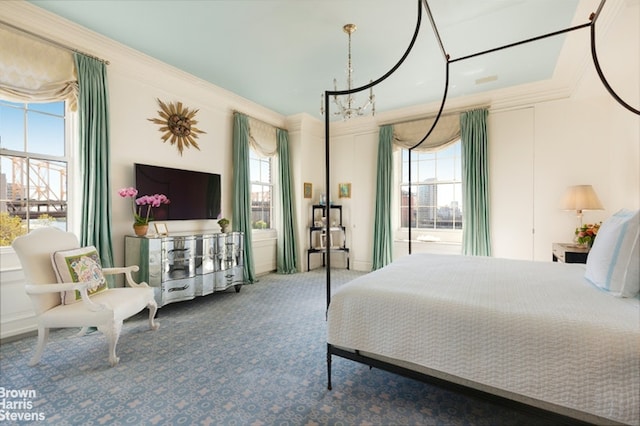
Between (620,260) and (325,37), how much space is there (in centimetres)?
286

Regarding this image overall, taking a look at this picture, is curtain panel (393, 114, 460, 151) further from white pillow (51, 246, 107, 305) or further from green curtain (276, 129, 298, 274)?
white pillow (51, 246, 107, 305)

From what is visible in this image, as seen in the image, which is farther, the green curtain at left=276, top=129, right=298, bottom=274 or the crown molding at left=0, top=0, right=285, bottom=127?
the green curtain at left=276, top=129, right=298, bottom=274

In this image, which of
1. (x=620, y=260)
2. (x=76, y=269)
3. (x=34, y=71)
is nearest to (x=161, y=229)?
(x=76, y=269)

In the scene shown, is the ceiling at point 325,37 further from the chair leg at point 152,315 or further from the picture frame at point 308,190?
the chair leg at point 152,315

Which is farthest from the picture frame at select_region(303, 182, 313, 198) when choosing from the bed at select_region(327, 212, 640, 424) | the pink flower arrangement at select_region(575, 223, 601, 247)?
the pink flower arrangement at select_region(575, 223, 601, 247)

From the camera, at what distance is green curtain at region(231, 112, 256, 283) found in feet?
14.8

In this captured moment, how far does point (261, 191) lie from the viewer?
5.29 meters

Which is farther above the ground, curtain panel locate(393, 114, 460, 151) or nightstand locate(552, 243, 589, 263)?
curtain panel locate(393, 114, 460, 151)

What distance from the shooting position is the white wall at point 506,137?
269cm

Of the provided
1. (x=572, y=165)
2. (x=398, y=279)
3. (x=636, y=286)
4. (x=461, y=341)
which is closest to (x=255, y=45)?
(x=398, y=279)

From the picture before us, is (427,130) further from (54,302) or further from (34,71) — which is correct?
(54,302)

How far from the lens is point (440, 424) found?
5.04 feet

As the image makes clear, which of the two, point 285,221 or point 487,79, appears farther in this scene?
point 285,221

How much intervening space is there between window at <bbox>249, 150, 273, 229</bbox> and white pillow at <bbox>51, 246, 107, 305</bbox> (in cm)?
266
